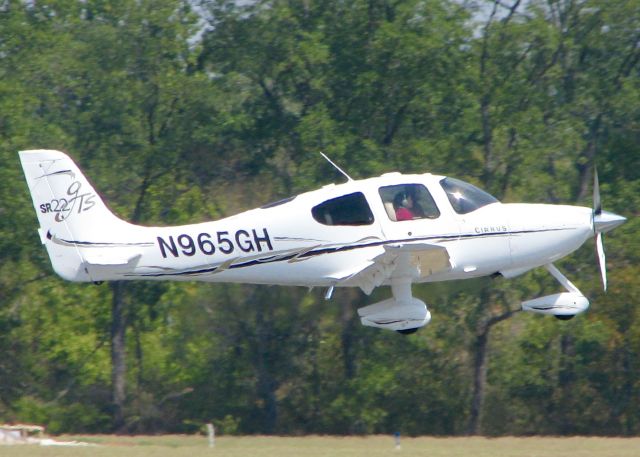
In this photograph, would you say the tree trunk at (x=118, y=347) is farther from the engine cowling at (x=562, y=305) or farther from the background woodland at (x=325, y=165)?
the engine cowling at (x=562, y=305)

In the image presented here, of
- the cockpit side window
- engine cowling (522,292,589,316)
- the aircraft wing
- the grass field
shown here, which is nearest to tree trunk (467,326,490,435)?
the grass field

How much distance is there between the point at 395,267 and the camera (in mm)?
15422

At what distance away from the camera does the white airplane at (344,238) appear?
15.2 m

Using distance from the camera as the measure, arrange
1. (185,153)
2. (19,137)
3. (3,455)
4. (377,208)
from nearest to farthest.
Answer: (3,455) < (377,208) < (19,137) < (185,153)

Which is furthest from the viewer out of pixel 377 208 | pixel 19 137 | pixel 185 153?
pixel 185 153

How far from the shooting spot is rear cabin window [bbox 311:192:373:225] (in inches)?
599

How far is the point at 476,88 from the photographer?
2531 cm

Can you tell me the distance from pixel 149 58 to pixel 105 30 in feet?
4.36

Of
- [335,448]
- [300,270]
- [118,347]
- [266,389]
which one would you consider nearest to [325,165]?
[266,389]

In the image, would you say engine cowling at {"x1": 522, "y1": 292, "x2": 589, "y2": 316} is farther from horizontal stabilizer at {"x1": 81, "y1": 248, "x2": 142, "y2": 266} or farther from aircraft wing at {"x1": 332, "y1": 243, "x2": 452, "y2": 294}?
horizontal stabilizer at {"x1": 81, "y1": 248, "x2": 142, "y2": 266}

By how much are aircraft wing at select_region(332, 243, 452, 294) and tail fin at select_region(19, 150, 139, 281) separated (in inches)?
117

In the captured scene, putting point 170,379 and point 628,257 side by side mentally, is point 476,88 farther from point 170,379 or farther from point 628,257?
point 170,379

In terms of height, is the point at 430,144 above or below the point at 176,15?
below

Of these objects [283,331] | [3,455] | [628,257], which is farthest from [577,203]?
[3,455]
